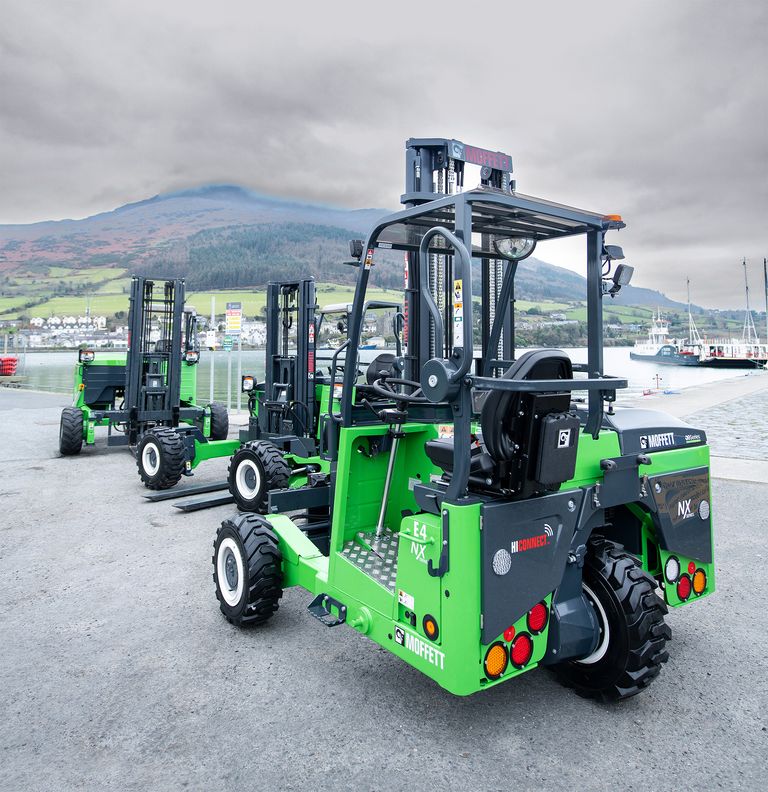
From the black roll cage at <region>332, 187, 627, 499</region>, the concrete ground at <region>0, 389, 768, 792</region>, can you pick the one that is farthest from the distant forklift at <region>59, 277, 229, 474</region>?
the black roll cage at <region>332, 187, 627, 499</region>

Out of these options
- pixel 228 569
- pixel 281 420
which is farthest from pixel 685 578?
pixel 281 420

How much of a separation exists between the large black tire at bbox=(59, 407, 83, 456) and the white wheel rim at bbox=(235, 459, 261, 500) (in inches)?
211

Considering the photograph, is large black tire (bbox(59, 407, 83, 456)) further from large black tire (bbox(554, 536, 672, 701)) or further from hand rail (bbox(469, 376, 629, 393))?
hand rail (bbox(469, 376, 629, 393))

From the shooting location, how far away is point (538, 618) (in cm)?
319

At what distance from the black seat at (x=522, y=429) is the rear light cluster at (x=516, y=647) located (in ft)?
2.20

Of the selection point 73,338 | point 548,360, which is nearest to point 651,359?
point 73,338

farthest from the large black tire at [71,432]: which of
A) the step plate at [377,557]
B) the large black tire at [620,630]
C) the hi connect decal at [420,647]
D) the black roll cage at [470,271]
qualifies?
the large black tire at [620,630]

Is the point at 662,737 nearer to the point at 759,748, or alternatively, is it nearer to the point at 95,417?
the point at 759,748

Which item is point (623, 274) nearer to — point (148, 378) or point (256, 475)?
point (256, 475)

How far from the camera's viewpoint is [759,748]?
3.07 meters

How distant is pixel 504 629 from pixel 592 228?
95.3 inches

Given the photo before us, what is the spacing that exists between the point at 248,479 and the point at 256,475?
8.9 inches

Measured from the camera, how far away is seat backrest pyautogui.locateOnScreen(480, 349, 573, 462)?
292 cm

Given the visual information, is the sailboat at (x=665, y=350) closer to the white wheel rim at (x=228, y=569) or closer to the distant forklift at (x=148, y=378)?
the distant forklift at (x=148, y=378)
